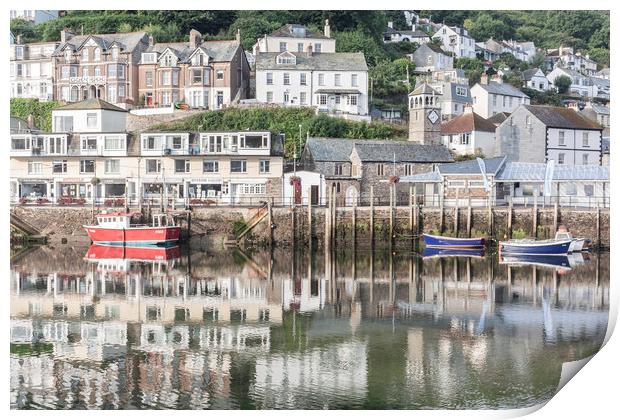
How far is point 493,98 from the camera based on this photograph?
34.4 meters

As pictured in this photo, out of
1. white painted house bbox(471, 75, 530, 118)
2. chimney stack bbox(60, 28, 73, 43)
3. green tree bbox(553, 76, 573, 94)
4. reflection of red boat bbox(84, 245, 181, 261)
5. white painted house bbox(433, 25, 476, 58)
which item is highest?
white painted house bbox(433, 25, 476, 58)

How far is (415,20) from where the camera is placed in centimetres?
4353

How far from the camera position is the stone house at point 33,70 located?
110 feet

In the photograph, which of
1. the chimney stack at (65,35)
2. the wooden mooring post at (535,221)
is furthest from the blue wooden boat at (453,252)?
the chimney stack at (65,35)

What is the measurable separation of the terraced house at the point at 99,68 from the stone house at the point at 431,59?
11.1 m

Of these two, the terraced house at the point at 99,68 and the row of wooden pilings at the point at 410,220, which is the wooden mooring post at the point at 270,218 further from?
the terraced house at the point at 99,68

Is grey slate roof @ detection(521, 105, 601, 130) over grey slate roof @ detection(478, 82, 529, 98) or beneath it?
beneath

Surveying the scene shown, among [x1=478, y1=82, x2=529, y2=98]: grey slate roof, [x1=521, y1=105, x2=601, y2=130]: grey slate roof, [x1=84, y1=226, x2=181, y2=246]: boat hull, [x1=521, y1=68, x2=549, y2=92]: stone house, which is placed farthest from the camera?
[x1=521, y1=68, x2=549, y2=92]: stone house

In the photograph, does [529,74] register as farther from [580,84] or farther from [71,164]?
[71,164]

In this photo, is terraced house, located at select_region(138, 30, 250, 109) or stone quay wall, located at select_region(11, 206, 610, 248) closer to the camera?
stone quay wall, located at select_region(11, 206, 610, 248)

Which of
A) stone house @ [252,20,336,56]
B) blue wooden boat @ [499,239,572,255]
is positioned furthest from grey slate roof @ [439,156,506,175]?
stone house @ [252,20,336,56]

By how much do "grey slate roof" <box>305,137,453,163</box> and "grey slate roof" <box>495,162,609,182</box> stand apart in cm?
245

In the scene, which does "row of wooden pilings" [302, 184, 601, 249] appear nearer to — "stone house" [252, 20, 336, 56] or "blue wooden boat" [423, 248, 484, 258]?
"blue wooden boat" [423, 248, 484, 258]

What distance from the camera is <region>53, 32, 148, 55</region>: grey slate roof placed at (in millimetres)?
32719
